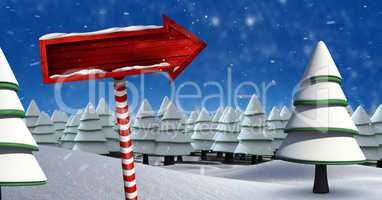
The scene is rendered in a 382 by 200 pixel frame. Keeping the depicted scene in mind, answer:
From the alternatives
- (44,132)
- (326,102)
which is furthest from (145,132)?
(326,102)

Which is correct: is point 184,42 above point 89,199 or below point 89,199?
above

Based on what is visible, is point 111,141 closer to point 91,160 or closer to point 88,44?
point 91,160

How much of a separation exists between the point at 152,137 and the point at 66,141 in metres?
10.4

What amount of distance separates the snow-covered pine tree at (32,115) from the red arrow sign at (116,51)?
34.7m

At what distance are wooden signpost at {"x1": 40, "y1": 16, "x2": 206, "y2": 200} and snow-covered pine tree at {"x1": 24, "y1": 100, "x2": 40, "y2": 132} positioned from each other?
34664 mm

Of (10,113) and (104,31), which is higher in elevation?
(104,31)

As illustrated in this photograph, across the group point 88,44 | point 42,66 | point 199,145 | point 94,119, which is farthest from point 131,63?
point 199,145

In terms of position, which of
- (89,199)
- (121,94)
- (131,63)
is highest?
(131,63)

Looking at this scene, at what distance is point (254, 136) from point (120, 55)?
24216 mm

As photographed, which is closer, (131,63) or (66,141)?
(131,63)

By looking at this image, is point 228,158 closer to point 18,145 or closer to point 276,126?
point 276,126

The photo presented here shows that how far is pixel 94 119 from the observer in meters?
30.4

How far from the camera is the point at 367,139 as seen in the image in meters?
28.7

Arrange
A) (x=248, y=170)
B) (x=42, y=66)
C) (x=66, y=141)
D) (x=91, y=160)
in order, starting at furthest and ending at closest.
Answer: (x=66, y=141)
(x=248, y=170)
(x=91, y=160)
(x=42, y=66)
